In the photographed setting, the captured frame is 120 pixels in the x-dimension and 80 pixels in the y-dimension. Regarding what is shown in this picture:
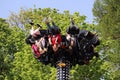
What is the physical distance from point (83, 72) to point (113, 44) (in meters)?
9.73

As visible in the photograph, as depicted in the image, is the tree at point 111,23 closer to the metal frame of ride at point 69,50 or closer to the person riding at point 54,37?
the metal frame of ride at point 69,50

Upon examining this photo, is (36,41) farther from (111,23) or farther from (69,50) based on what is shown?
(111,23)

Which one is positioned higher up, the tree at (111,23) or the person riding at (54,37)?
the person riding at (54,37)

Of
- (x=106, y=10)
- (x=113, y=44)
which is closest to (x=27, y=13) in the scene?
(x=106, y=10)

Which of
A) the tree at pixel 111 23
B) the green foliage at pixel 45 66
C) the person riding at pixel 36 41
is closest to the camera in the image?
Answer: the person riding at pixel 36 41

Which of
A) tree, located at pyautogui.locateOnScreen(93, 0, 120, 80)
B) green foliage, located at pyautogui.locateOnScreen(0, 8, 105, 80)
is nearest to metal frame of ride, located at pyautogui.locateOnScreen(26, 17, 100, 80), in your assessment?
green foliage, located at pyautogui.locateOnScreen(0, 8, 105, 80)

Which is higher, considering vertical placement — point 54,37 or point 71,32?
point 71,32

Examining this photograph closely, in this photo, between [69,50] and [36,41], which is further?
[36,41]

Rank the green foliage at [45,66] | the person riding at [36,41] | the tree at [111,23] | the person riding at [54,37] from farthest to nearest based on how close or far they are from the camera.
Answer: the tree at [111,23], the green foliage at [45,66], the person riding at [36,41], the person riding at [54,37]

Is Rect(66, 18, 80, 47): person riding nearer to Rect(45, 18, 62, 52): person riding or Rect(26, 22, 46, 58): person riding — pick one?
Rect(45, 18, 62, 52): person riding

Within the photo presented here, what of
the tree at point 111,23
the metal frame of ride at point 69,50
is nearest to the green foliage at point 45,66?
the tree at point 111,23

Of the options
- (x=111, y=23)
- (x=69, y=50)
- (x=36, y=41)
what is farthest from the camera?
(x=111, y=23)

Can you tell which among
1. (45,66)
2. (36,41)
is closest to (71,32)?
(36,41)

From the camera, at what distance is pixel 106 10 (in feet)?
141
